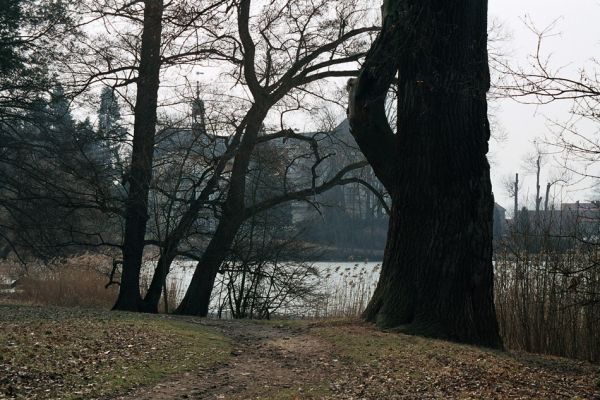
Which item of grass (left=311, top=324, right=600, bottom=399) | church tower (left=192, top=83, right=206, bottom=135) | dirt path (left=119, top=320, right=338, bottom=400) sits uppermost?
church tower (left=192, top=83, right=206, bottom=135)

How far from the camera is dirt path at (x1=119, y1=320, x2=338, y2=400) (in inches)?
303

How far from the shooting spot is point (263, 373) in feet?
28.7

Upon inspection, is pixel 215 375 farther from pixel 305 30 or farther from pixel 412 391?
pixel 305 30

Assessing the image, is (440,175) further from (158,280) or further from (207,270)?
(158,280)

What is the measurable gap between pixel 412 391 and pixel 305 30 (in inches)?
472

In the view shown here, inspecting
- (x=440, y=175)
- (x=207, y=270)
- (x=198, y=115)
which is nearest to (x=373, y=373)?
(x=440, y=175)

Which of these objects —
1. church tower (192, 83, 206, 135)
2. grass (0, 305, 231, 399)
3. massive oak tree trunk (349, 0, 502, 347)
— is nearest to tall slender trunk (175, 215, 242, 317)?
church tower (192, 83, 206, 135)

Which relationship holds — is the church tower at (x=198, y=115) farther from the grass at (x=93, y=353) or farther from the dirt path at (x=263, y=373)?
the dirt path at (x=263, y=373)

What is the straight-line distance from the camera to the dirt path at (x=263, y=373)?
7.68 m

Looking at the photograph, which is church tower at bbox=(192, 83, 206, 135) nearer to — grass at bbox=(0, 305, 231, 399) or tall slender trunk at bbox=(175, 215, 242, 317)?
tall slender trunk at bbox=(175, 215, 242, 317)

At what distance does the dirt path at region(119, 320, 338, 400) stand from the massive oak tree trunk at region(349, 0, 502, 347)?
62.9 inches

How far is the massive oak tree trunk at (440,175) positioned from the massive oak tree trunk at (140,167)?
308 inches

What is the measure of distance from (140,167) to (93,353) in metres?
9.28

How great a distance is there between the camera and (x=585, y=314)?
1165 centimetres
